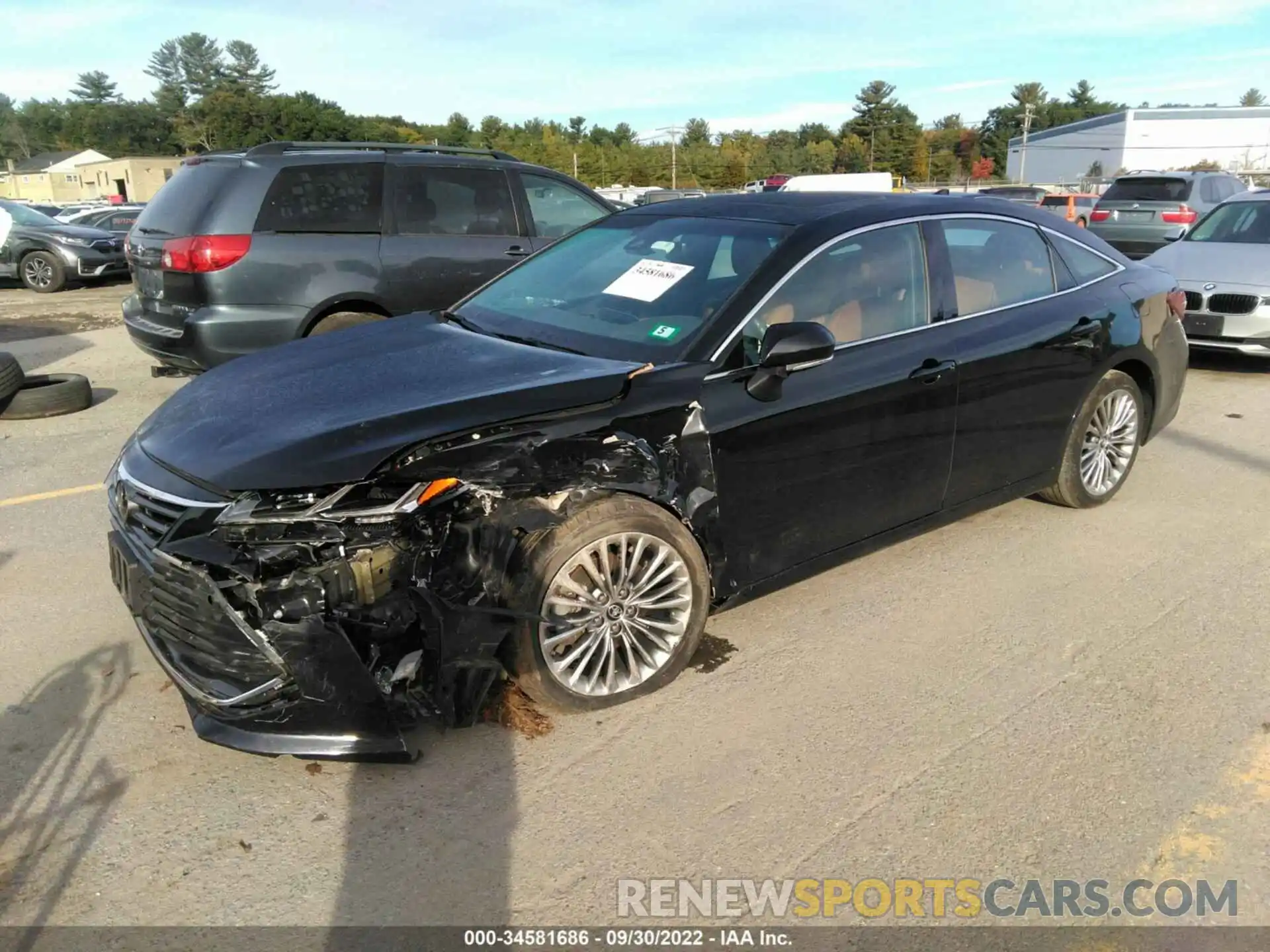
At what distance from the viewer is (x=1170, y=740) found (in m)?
3.21

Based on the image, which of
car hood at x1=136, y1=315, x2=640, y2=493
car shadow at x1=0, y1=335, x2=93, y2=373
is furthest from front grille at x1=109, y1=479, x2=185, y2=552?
car shadow at x1=0, y1=335, x2=93, y2=373

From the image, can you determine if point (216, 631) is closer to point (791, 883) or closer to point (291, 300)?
point (791, 883)

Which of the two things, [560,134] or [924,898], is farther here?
[560,134]

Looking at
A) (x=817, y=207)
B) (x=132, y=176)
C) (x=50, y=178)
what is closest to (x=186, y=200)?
(x=817, y=207)

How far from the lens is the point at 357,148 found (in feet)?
23.4

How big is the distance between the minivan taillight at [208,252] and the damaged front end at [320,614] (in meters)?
3.66

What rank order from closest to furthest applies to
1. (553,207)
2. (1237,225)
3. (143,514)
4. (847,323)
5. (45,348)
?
(143,514) → (847,323) → (553,207) → (1237,225) → (45,348)

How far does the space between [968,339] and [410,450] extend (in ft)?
8.49

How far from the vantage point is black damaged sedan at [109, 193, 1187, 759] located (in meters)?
2.84

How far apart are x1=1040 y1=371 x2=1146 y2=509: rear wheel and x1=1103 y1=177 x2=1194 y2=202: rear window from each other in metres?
13.5

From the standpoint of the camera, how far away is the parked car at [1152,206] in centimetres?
1594

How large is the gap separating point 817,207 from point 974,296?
0.85m

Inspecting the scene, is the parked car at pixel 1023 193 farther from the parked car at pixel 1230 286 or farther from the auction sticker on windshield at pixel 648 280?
the auction sticker on windshield at pixel 648 280

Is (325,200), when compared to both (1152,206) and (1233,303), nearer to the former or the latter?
(1233,303)
